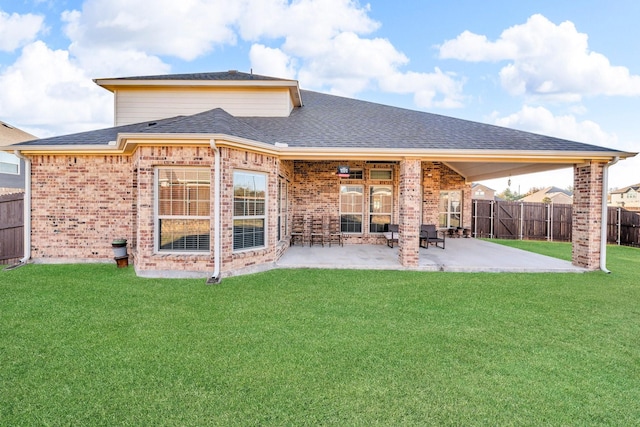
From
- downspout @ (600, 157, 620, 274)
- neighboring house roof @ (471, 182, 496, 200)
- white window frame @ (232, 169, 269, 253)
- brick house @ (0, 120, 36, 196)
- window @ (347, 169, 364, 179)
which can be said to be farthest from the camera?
neighboring house roof @ (471, 182, 496, 200)

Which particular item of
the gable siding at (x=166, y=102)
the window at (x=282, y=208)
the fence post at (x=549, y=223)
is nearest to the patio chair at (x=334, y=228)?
the window at (x=282, y=208)

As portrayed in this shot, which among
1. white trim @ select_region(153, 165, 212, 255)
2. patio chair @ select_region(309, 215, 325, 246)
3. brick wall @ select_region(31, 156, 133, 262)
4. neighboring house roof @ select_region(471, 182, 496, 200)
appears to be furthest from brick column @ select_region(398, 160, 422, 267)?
neighboring house roof @ select_region(471, 182, 496, 200)

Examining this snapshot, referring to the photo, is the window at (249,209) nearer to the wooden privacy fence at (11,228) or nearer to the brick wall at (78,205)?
the brick wall at (78,205)

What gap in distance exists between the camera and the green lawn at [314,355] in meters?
2.42

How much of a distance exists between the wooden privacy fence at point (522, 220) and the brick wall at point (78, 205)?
15.5 metres

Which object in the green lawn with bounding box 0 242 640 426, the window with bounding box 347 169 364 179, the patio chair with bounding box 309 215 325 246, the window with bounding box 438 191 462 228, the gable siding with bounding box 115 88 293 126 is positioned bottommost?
the green lawn with bounding box 0 242 640 426

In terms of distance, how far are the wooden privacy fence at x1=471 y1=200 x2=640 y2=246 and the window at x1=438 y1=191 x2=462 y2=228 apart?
123 inches

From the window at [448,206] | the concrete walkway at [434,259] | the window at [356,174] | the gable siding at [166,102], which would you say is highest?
the gable siding at [166,102]

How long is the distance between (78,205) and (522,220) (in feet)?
60.8

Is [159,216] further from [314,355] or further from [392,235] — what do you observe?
[392,235]

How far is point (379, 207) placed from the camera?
11.4 m

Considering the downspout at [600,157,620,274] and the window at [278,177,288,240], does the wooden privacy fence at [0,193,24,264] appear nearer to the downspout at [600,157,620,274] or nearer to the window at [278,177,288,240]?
the window at [278,177,288,240]

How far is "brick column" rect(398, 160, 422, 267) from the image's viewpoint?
7.57 metres

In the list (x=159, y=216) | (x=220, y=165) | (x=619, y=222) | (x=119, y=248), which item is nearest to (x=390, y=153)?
(x=220, y=165)
